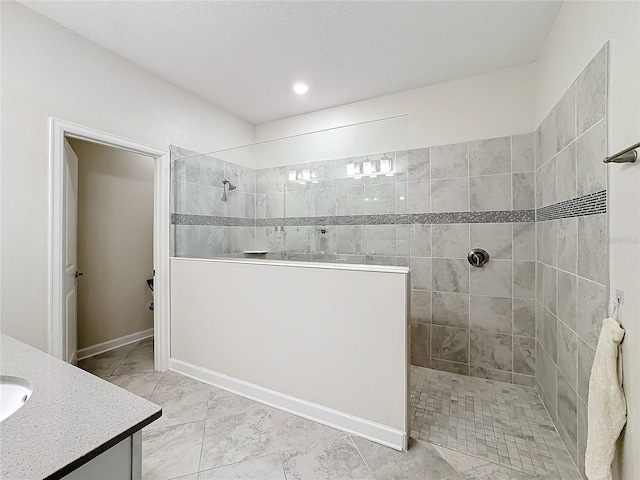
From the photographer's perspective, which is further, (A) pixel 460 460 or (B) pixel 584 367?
(A) pixel 460 460

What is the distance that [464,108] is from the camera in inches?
100

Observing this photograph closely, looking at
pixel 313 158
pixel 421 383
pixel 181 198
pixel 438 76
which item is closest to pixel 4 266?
pixel 181 198

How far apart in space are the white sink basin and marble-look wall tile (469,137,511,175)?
2.91 m

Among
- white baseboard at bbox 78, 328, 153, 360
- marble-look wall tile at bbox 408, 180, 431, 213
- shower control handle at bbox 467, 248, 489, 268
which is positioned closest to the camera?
shower control handle at bbox 467, 248, 489, 268

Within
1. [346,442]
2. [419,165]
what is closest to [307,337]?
[346,442]

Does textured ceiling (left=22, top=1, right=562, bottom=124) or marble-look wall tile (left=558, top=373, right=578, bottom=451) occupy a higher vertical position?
textured ceiling (left=22, top=1, right=562, bottom=124)

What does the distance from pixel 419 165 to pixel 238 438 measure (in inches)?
101

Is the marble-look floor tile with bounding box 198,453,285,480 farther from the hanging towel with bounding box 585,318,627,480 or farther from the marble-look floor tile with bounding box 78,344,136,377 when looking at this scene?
the marble-look floor tile with bounding box 78,344,136,377

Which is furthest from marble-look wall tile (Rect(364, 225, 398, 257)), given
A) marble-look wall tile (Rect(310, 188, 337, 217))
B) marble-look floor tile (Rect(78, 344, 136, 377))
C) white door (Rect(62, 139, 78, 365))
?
marble-look floor tile (Rect(78, 344, 136, 377))

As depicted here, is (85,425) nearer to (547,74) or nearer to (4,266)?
(4,266)

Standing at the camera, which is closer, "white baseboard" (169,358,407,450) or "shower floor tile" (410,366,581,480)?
"shower floor tile" (410,366,581,480)

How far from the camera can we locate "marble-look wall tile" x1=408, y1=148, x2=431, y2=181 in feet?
8.79

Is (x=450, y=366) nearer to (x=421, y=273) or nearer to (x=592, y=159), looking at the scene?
(x=421, y=273)

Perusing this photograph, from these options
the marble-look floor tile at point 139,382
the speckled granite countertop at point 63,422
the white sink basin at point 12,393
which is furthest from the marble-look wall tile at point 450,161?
the marble-look floor tile at point 139,382
